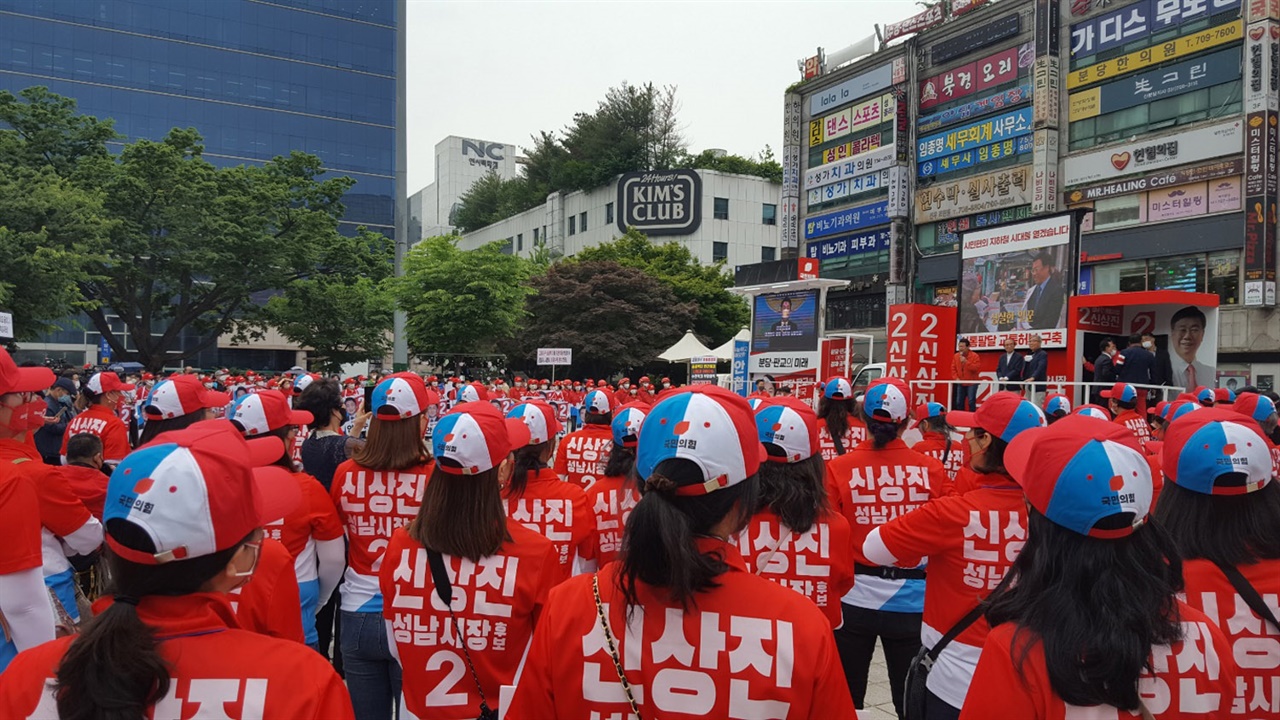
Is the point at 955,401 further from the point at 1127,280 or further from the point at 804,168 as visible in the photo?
the point at 804,168

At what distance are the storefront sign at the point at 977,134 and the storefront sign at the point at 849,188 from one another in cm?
194

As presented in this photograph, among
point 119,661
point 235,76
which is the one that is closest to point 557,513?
point 119,661

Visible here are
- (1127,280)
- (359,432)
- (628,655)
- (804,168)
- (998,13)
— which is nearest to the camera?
(628,655)

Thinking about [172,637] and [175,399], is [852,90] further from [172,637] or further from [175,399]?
[172,637]

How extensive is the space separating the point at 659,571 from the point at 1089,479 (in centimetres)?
98

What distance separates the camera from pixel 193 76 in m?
57.1

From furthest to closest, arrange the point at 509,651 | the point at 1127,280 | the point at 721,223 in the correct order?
the point at 721,223
the point at 1127,280
the point at 509,651

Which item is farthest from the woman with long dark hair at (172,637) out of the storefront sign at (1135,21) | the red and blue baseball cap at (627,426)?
the storefront sign at (1135,21)

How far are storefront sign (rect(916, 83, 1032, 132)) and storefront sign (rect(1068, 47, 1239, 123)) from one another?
6.02ft

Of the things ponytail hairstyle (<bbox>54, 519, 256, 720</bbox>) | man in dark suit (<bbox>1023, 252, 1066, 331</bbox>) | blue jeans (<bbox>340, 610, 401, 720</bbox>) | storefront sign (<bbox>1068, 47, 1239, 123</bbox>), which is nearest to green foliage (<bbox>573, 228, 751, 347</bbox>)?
storefront sign (<bbox>1068, 47, 1239, 123</bbox>)

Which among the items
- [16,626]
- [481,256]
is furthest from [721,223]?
[16,626]

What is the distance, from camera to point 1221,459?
2.48 m

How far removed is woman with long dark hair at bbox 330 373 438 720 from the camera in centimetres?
356

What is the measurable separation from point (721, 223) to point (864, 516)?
164 ft
